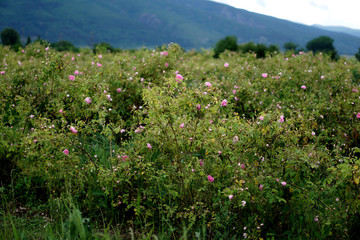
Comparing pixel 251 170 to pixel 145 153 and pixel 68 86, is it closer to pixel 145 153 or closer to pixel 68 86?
pixel 145 153

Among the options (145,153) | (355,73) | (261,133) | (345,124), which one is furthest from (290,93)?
(145,153)

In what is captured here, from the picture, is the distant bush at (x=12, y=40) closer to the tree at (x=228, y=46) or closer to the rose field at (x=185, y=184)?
the rose field at (x=185, y=184)

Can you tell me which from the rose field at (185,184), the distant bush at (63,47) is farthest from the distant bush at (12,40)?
the rose field at (185,184)

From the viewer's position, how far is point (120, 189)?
2.84 meters

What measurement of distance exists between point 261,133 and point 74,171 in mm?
2016

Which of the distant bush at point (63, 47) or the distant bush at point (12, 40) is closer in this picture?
the distant bush at point (63, 47)

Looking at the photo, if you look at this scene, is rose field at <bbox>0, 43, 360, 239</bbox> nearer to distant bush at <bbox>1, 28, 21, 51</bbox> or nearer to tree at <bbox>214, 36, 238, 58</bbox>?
distant bush at <bbox>1, 28, 21, 51</bbox>

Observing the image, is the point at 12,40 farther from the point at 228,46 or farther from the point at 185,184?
the point at 185,184

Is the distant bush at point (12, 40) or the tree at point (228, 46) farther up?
the tree at point (228, 46)

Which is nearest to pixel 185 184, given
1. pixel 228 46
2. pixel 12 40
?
pixel 228 46

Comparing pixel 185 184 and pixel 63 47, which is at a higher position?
pixel 185 184

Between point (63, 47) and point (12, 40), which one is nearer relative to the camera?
point (63, 47)

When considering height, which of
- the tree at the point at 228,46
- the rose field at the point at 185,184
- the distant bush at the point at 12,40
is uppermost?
the tree at the point at 228,46

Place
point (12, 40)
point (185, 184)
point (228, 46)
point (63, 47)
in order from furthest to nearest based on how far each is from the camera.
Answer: point (12, 40) < point (63, 47) < point (228, 46) < point (185, 184)
